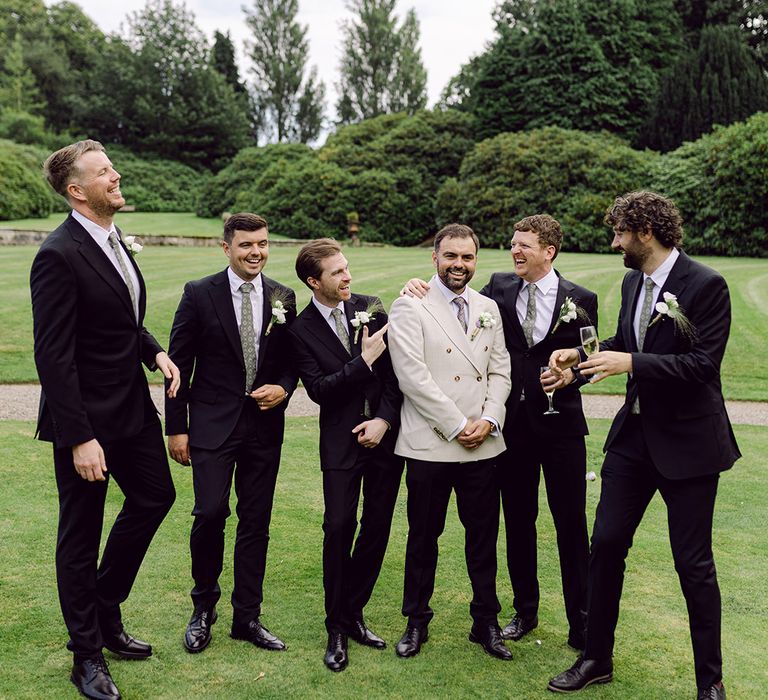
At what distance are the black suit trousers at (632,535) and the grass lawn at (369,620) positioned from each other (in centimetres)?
29

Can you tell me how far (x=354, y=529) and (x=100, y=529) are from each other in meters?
1.39

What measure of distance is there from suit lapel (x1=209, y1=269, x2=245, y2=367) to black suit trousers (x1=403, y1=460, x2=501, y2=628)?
1176 mm

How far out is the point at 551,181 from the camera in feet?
93.7

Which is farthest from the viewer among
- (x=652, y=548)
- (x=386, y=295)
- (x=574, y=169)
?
(x=574, y=169)

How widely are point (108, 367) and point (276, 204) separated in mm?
29267

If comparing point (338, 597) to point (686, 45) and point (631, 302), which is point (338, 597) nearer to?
point (631, 302)

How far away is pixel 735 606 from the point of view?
15.9 feet

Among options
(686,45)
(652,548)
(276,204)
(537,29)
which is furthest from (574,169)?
(652,548)

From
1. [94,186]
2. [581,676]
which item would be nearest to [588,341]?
[581,676]

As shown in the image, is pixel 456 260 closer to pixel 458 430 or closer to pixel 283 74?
pixel 458 430

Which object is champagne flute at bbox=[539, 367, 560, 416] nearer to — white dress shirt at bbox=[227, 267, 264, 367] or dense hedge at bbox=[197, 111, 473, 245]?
white dress shirt at bbox=[227, 267, 264, 367]

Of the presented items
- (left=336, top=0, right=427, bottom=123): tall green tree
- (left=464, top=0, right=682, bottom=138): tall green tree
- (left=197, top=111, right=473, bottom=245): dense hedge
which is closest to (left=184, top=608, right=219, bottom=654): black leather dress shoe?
(left=197, top=111, right=473, bottom=245): dense hedge

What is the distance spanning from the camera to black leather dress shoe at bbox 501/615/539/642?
4.55m

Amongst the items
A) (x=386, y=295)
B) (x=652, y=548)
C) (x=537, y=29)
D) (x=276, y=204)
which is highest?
(x=537, y=29)
